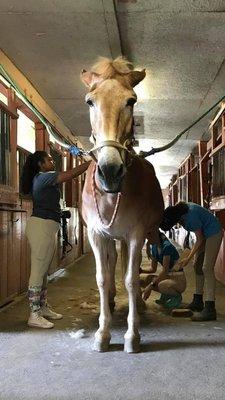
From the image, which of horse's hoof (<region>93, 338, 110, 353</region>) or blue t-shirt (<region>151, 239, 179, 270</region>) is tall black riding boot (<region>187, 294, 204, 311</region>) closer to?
blue t-shirt (<region>151, 239, 179, 270</region>)

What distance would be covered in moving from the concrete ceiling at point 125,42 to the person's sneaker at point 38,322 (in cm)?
244

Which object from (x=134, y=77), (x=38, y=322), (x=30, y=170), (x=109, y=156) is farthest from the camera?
(x=30, y=170)

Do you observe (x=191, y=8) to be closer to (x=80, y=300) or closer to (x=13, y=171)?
(x=13, y=171)

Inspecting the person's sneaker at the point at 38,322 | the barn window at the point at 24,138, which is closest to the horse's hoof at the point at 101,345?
the person's sneaker at the point at 38,322

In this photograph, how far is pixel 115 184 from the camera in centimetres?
222

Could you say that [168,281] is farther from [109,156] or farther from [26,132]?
[26,132]

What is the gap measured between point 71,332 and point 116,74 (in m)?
1.86

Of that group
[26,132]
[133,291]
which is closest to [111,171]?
[133,291]

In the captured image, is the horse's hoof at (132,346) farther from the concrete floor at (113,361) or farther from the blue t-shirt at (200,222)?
the blue t-shirt at (200,222)

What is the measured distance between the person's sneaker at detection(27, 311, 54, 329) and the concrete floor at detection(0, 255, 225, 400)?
71mm

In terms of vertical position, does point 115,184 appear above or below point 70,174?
below

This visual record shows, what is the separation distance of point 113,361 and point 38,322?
0.97 metres

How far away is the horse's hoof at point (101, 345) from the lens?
267 centimetres

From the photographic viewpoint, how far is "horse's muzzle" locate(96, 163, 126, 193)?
2.14 m
